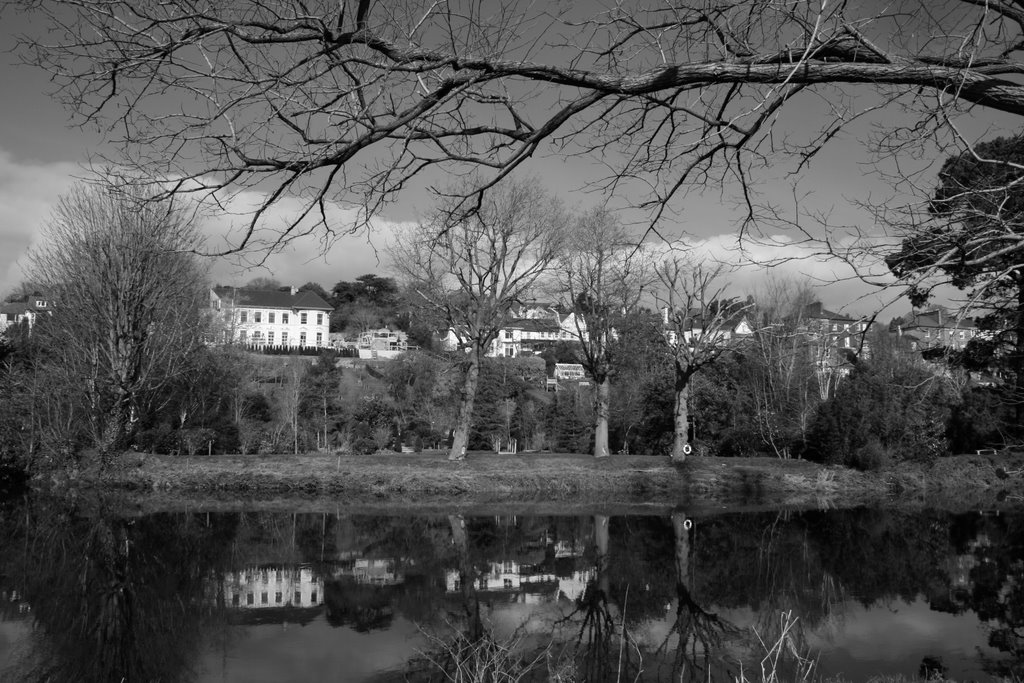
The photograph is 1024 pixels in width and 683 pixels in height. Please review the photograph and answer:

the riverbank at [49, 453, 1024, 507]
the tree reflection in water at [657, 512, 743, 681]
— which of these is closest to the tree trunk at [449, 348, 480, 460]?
the riverbank at [49, 453, 1024, 507]

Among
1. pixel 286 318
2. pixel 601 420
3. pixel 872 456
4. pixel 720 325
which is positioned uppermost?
pixel 286 318

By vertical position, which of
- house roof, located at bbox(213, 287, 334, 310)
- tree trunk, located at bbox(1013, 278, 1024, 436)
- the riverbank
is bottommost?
the riverbank

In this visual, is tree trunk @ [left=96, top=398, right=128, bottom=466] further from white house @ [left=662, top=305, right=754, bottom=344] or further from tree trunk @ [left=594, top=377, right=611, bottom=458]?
white house @ [left=662, top=305, right=754, bottom=344]

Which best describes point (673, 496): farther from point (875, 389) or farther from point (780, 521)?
point (875, 389)

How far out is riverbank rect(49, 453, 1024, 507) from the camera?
20.9 meters

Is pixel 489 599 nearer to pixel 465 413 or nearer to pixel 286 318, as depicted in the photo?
pixel 465 413

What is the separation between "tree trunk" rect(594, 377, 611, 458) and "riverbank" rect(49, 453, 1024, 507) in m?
1.54

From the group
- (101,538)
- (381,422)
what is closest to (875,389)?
(381,422)

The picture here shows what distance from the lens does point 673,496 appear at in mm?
21859

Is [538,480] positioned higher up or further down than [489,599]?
higher up

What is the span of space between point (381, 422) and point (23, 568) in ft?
73.3

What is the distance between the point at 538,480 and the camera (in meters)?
22.3

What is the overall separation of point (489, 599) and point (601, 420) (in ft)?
54.4

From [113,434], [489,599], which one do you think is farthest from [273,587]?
[113,434]
